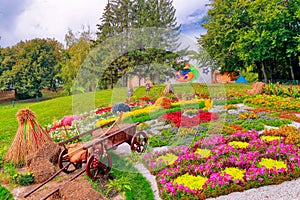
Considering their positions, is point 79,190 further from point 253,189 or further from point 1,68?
point 1,68

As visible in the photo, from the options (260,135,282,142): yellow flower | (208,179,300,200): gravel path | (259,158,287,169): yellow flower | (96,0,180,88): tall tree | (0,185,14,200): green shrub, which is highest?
(96,0,180,88): tall tree

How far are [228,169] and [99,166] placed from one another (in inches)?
86.8

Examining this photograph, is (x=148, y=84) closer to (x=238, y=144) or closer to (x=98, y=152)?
(x=238, y=144)

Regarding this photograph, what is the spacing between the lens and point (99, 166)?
4219mm

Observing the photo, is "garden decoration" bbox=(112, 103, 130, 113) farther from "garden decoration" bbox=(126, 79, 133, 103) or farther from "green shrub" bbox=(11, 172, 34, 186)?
"green shrub" bbox=(11, 172, 34, 186)

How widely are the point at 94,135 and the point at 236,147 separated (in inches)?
119

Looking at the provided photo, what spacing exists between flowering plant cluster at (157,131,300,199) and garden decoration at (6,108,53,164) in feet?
8.78

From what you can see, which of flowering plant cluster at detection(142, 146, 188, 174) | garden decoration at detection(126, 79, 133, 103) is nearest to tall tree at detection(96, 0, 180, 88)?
A: garden decoration at detection(126, 79, 133, 103)

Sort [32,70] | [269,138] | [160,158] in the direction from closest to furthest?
[160,158] → [269,138] → [32,70]

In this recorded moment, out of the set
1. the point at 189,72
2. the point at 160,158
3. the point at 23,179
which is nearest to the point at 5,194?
the point at 23,179

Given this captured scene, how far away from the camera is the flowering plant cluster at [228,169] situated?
3823mm

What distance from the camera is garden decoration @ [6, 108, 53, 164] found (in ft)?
16.9

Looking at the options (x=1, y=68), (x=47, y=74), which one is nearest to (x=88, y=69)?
(x=47, y=74)

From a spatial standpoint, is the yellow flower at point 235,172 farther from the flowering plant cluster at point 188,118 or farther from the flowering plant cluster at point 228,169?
the flowering plant cluster at point 188,118
